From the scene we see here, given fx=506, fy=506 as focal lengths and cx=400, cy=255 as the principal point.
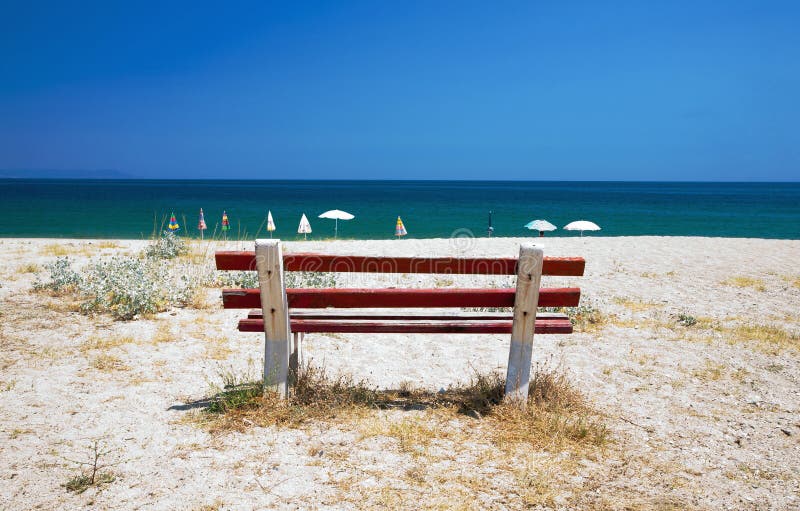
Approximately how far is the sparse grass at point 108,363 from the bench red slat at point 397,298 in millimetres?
1975

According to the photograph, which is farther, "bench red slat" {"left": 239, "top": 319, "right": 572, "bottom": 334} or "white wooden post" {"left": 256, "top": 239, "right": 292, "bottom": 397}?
"bench red slat" {"left": 239, "top": 319, "right": 572, "bottom": 334}

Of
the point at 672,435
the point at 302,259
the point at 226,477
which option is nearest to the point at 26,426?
the point at 226,477

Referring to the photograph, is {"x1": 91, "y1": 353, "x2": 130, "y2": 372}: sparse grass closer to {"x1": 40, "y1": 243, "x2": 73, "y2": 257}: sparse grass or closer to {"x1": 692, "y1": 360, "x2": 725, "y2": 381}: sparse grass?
{"x1": 692, "y1": 360, "x2": 725, "y2": 381}: sparse grass

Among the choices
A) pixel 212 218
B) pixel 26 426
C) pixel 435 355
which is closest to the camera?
pixel 26 426

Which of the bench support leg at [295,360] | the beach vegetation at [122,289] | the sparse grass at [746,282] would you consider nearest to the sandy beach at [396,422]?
the beach vegetation at [122,289]

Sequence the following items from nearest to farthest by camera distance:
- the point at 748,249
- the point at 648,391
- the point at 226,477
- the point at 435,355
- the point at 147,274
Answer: the point at 226,477 → the point at 648,391 → the point at 435,355 → the point at 147,274 → the point at 748,249

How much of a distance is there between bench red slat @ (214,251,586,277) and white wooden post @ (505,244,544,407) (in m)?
0.09

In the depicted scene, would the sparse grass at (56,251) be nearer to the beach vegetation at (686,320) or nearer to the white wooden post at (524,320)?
the white wooden post at (524,320)

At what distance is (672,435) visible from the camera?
392cm

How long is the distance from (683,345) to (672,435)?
2607 millimetres

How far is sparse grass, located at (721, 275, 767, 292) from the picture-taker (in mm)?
9415

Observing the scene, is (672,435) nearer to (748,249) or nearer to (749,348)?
(749,348)

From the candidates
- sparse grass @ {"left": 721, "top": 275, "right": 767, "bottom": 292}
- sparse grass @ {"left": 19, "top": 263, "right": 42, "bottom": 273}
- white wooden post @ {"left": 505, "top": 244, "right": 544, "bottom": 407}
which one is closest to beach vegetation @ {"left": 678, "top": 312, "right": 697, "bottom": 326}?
sparse grass @ {"left": 721, "top": 275, "right": 767, "bottom": 292}

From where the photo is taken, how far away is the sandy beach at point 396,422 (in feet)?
9.97
